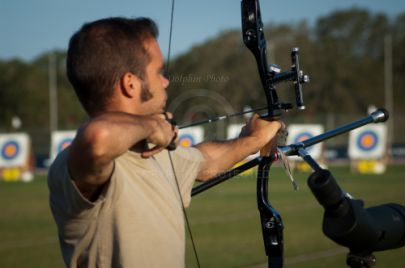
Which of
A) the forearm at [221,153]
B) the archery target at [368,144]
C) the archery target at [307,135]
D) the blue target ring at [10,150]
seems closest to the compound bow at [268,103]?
the forearm at [221,153]

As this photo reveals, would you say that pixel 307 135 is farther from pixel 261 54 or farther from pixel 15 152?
pixel 261 54

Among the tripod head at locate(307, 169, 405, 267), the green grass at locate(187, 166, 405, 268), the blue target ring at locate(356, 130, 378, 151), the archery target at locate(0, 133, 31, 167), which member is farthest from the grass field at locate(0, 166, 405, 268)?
the archery target at locate(0, 133, 31, 167)

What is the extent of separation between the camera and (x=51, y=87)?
3425cm

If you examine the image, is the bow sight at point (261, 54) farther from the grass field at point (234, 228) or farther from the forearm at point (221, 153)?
the grass field at point (234, 228)

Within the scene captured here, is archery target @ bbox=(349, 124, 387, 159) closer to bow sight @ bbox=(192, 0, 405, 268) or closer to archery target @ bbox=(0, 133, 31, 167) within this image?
archery target @ bbox=(0, 133, 31, 167)

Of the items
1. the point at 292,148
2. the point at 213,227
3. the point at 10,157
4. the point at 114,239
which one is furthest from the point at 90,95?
the point at 10,157

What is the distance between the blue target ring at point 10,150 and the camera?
67.3ft

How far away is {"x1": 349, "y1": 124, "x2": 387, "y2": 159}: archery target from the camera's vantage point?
19656 mm

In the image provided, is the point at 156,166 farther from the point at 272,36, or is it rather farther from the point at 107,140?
the point at 272,36

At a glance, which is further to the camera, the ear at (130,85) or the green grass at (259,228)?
the green grass at (259,228)

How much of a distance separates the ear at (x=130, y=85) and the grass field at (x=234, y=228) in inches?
31.8

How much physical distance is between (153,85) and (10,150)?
19.5 m

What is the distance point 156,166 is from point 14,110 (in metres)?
33.5

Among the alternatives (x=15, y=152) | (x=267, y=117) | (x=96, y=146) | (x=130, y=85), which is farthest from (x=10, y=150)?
(x=96, y=146)
